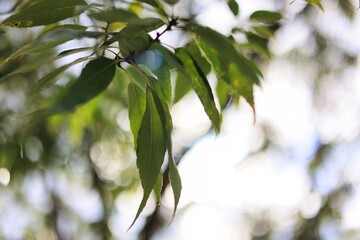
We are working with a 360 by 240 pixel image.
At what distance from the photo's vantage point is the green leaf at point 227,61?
608 mm

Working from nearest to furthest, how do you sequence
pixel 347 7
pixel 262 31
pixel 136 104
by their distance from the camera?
pixel 136 104 < pixel 262 31 < pixel 347 7

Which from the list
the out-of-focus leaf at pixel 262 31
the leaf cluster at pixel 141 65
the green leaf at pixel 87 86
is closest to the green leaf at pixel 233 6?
the leaf cluster at pixel 141 65

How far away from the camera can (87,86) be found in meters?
0.68

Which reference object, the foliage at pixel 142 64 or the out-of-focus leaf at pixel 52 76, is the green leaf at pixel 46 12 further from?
the out-of-focus leaf at pixel 52 76

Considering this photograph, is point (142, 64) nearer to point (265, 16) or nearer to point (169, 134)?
point (169, 134)

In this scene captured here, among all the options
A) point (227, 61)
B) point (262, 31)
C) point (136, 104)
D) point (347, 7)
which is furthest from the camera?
point (347, 7)

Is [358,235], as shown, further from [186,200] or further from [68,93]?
[68,93]

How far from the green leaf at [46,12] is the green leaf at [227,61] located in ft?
0.53

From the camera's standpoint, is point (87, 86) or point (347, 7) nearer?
point (87, 86)

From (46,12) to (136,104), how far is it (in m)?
0.16

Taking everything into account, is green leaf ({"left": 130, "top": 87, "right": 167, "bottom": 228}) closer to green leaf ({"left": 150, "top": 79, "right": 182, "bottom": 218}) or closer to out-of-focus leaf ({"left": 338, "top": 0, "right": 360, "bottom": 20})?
green leaf ({"left": 150, "top": 79, "right": 182, "bottom": 218})

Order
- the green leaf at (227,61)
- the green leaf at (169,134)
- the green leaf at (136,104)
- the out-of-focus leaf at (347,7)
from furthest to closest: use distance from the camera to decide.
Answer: the out-of-focus leaf at (347,7) → the green leaf at (136,104) → the green leaf at (169,134) → the green leaf at (227,61)


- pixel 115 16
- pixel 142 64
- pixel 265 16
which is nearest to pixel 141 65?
pixel 142 64

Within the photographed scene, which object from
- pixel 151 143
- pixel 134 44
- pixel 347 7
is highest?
pixel 134 44
